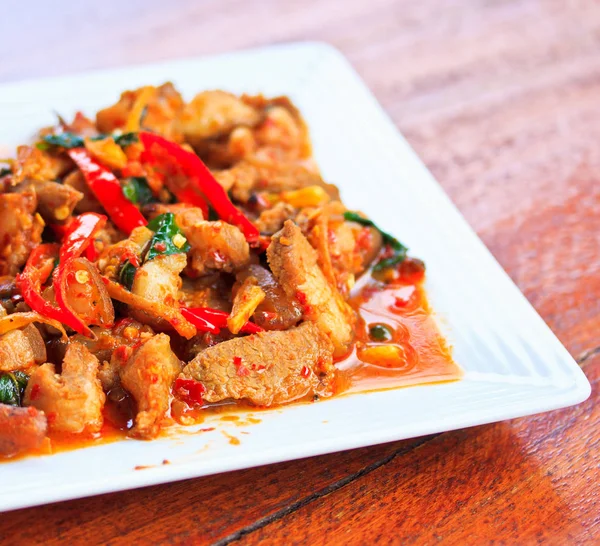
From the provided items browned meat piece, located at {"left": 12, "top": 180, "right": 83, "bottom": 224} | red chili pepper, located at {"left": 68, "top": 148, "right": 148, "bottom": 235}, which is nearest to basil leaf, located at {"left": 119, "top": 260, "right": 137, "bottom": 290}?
red chili pepper, located at {"left": 68, "top": 148, "right": 148, "bottom": 235}

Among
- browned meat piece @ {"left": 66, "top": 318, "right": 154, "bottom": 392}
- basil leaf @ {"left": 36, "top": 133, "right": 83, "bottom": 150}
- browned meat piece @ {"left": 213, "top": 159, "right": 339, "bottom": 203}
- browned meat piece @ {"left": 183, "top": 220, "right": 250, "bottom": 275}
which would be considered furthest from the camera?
browned meat piece @ {"left": 213, "top": 159, "right": 339, "bottom": 203}

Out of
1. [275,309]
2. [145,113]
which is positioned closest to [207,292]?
[275,309]

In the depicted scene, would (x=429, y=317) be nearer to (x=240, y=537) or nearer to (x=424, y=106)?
(x=240, y=537)

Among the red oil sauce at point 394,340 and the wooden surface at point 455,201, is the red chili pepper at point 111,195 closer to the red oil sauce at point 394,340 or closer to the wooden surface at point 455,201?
the red oil sauce at point 394,340

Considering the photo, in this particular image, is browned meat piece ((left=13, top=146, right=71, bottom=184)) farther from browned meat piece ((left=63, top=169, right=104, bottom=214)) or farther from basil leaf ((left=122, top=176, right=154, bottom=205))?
basil leaf ((left=122, top=176, right=154, bottom=205))

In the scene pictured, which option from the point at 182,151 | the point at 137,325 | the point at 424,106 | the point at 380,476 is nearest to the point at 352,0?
the point at 424,106

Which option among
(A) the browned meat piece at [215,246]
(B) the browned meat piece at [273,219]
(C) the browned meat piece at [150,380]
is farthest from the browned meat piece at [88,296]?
(B) the browned meat piece at [273,219]
